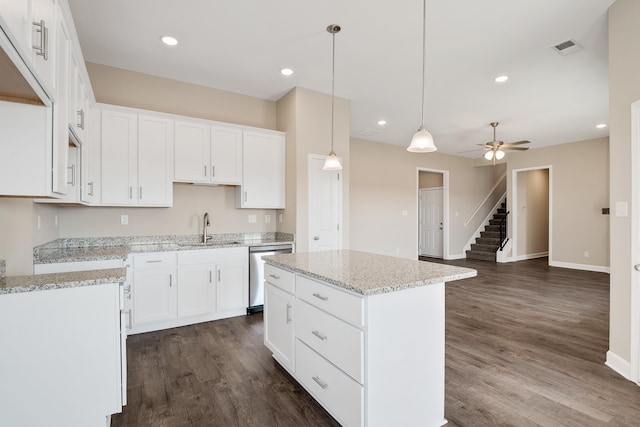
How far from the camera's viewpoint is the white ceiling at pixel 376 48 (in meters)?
2.64

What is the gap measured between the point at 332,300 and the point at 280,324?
2.79ft

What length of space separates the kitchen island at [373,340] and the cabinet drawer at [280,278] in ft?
0.26

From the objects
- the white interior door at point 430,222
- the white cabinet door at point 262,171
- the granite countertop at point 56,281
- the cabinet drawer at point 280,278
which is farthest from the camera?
the white interior door at point 430,222

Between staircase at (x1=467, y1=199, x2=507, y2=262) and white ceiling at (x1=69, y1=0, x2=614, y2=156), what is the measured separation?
438 centimetres

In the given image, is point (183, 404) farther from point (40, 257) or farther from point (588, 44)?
point (588, 44)

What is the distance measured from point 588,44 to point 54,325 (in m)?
5.00

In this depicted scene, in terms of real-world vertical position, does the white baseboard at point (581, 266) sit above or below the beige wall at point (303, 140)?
below

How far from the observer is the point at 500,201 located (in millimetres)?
9992

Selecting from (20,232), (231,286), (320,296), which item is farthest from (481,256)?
(20,232)

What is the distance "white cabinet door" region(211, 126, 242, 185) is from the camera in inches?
157

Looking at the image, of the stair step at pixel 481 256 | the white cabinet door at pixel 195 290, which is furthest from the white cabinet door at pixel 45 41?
the stair step at pixel 481 256

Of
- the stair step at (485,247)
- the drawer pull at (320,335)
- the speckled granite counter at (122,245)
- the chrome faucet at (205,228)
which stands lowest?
the stair step at (485,247)

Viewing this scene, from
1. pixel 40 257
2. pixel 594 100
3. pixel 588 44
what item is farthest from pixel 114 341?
pixel 594 100

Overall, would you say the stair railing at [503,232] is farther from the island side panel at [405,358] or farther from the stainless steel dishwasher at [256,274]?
the island side panel at [405,358]
